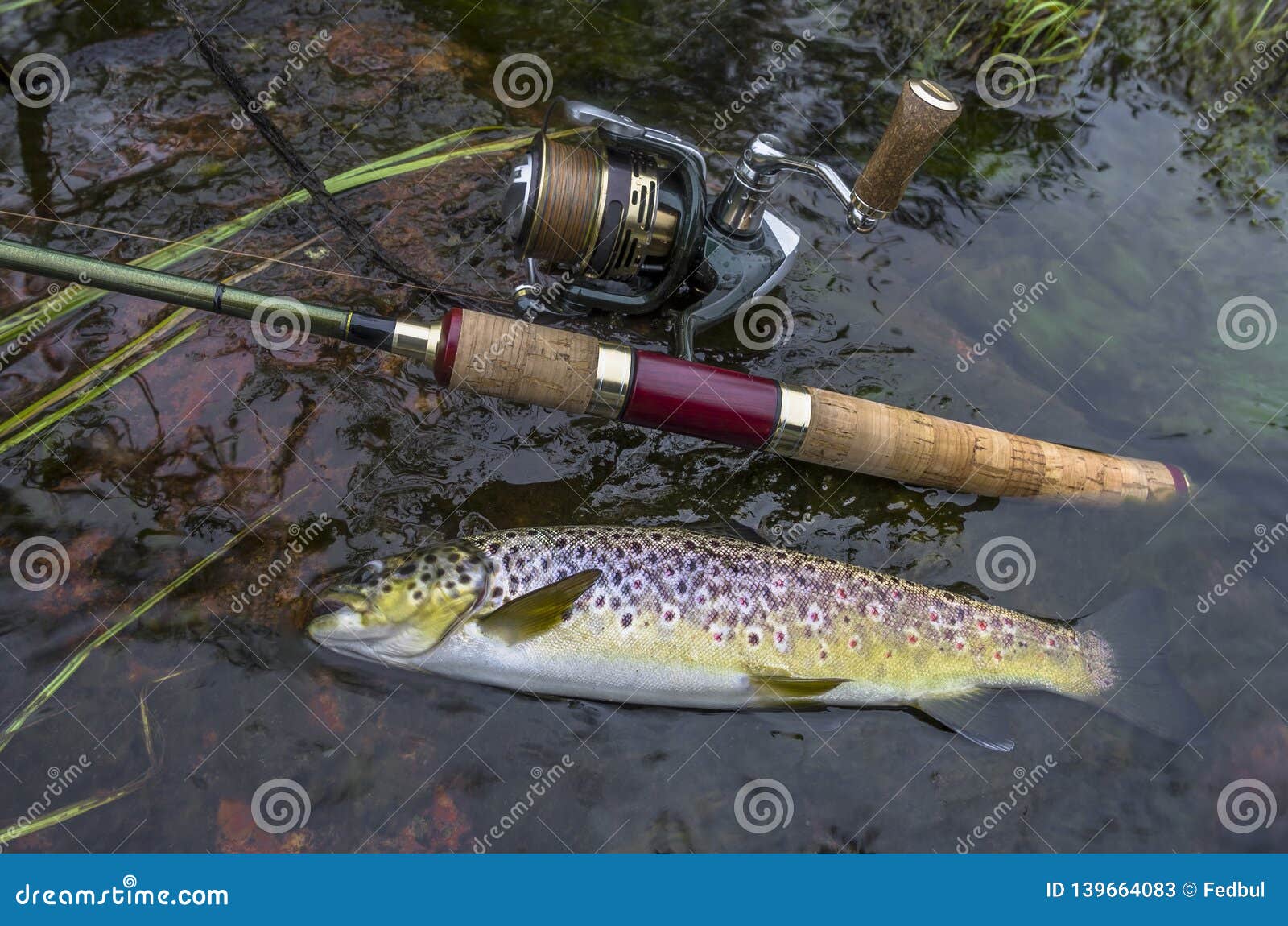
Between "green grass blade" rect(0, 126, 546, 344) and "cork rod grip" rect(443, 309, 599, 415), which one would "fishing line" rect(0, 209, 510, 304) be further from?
"cork rod grip" rect(443, 309, 599, 415)

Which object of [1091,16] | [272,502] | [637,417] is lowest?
[272,502]

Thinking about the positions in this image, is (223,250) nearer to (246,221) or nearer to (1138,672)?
(246,221)

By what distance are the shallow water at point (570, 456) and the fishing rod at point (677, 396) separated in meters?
0.32

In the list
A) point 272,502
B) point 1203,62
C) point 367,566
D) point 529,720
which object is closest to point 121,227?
point 272,502

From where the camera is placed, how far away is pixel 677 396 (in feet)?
10.8

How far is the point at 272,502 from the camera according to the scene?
3.57 metres

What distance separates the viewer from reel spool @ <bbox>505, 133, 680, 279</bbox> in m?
3.33

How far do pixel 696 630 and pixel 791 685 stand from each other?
0.40m

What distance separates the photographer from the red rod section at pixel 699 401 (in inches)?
129

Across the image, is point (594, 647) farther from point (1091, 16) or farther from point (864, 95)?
point (1091, 16)

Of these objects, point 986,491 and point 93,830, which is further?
point 986,491

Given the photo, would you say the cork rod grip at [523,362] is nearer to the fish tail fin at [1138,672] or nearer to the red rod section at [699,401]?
the red rod section at [699,401]

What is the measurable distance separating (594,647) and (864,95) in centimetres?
364

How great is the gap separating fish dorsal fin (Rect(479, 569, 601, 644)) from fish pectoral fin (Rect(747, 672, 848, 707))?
712 millimetres
